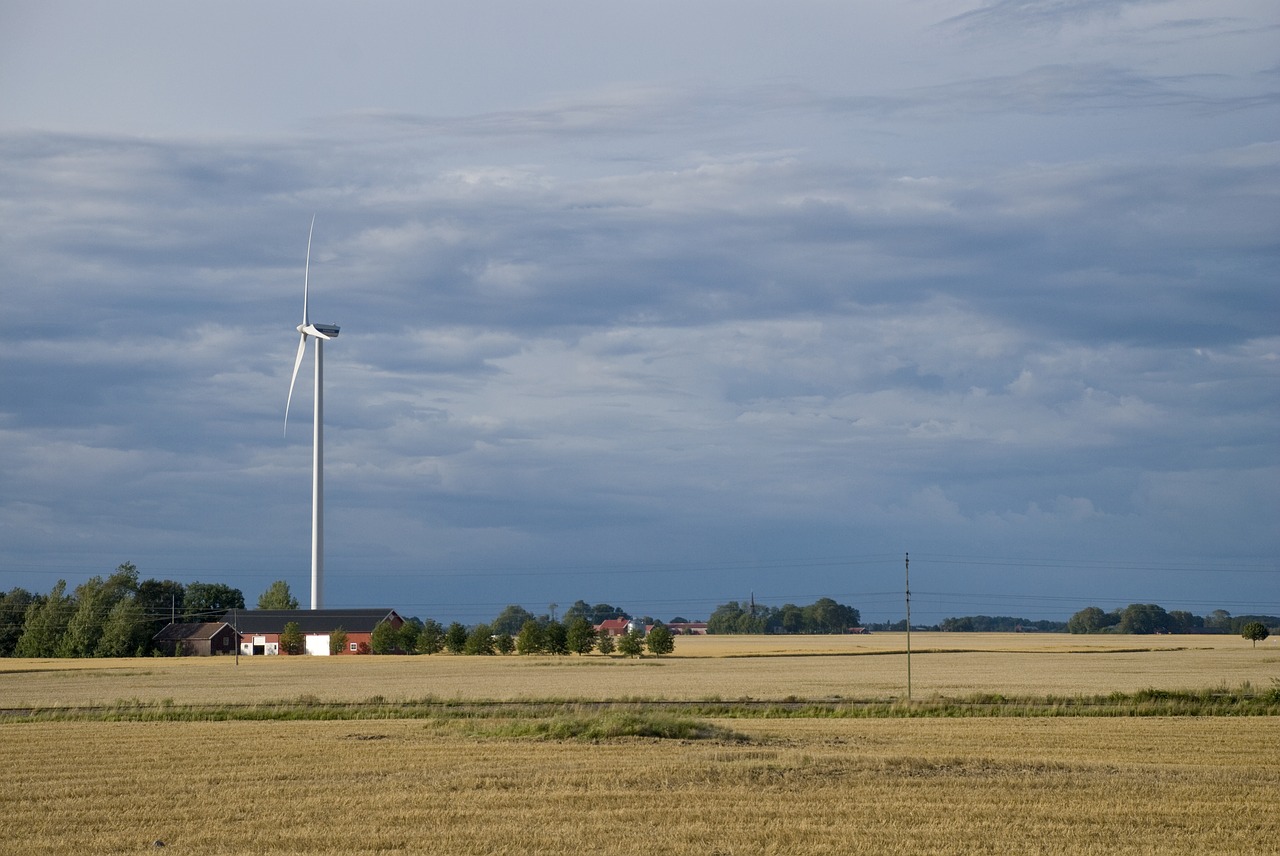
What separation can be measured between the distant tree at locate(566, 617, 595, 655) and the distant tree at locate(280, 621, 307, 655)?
115ft

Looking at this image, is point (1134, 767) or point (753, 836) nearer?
point (753, 836)

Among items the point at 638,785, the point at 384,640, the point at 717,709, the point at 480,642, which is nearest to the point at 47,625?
the point at 384,640

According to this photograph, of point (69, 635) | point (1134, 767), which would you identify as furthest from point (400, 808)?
point (69, 635)

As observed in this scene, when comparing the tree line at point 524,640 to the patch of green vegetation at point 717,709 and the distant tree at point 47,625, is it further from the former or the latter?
the patch of green vegetation at point 717,709

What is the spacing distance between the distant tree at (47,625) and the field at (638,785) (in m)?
116

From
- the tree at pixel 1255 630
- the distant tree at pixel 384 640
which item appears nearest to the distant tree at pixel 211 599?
the distant tree at pixel 384 640

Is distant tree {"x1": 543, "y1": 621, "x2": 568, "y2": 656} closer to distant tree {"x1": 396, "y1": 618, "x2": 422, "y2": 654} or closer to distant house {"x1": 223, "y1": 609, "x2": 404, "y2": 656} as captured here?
distant tree {"x1": 396, "y1": 618, "x2": 422, "y2": 654}

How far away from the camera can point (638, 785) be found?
1006 inches

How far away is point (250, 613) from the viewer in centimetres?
16038

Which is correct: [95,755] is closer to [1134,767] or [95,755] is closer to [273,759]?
[273,759]

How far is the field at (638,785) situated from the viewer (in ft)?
66.2

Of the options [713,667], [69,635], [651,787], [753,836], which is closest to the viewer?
[753,836]

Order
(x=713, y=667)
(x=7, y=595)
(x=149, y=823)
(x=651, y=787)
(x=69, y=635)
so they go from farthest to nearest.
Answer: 1. (x=7, y=595)
2. (x=69, y=635)
3. (x=713, y=667)
4. (x=651, y=787)
5. (x=149, y=823)

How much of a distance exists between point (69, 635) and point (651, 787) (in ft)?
473
